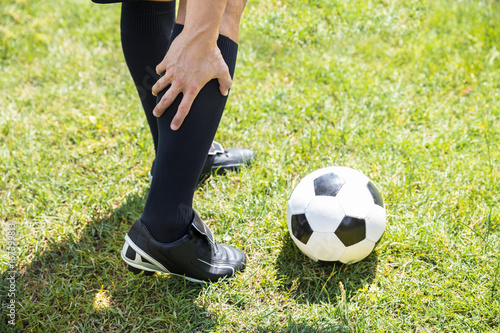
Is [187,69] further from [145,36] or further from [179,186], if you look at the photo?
[145,36]

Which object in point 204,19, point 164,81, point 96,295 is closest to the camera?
point 204,19

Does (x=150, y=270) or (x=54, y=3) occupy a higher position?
(x=54, y=3)

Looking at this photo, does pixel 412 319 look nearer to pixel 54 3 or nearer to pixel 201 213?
pixel 201 213

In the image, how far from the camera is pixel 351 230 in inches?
74.3

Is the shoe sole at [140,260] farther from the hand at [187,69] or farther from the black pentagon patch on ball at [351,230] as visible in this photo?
the black pentagon patch on ball at [351,230]

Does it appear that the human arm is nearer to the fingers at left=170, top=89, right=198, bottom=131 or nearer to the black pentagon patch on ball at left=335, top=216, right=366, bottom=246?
the fingers at left=170, top=89, right=198, bottom=131

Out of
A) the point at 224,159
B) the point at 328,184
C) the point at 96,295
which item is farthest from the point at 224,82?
the point at 96,295

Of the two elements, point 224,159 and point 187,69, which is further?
point 224,159

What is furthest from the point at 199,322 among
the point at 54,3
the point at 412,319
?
the point at 54,3

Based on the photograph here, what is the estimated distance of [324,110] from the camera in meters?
3.09

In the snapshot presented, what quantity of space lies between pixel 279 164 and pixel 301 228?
76 cm

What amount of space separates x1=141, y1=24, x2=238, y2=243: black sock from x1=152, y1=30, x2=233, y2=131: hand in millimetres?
31

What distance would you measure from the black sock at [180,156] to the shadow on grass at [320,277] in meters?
0.68

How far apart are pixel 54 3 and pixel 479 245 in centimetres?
463
